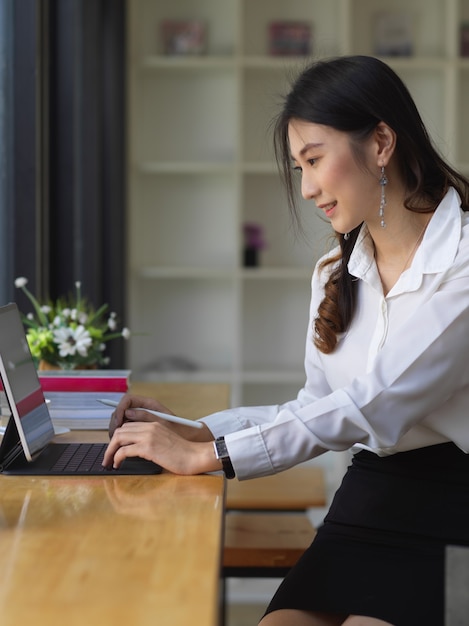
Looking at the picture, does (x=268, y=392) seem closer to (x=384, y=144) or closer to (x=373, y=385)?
(x=384, y=144)

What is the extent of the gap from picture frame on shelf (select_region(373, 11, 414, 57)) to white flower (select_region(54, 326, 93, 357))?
2.93m

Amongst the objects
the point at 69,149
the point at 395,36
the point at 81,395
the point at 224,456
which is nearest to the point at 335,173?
the point at 224,456

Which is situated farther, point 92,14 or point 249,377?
point 249,377

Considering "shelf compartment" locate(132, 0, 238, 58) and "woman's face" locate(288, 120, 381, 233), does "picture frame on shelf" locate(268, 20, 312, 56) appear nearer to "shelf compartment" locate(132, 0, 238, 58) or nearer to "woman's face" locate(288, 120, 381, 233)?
"shelf compartment" locate(132, 0, 238, 58)

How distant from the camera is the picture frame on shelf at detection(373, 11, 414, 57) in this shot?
188 inches

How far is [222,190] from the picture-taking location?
4.88m

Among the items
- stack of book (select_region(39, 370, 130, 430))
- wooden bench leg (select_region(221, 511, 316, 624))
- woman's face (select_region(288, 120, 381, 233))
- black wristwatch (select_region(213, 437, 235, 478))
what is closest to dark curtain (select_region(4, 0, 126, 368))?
stack of book (select_region(39, 370, 130, 430))

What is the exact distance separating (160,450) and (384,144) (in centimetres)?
70

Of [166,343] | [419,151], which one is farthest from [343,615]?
[166,343]

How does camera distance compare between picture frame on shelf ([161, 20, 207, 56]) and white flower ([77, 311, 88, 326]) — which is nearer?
white flower ([77, 311, 88, 326])

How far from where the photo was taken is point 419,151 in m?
1.81

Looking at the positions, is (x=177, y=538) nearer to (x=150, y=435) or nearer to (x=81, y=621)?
(x=81, y=621)

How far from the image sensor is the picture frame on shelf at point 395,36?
4.77 metres

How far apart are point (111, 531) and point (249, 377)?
136 inches
